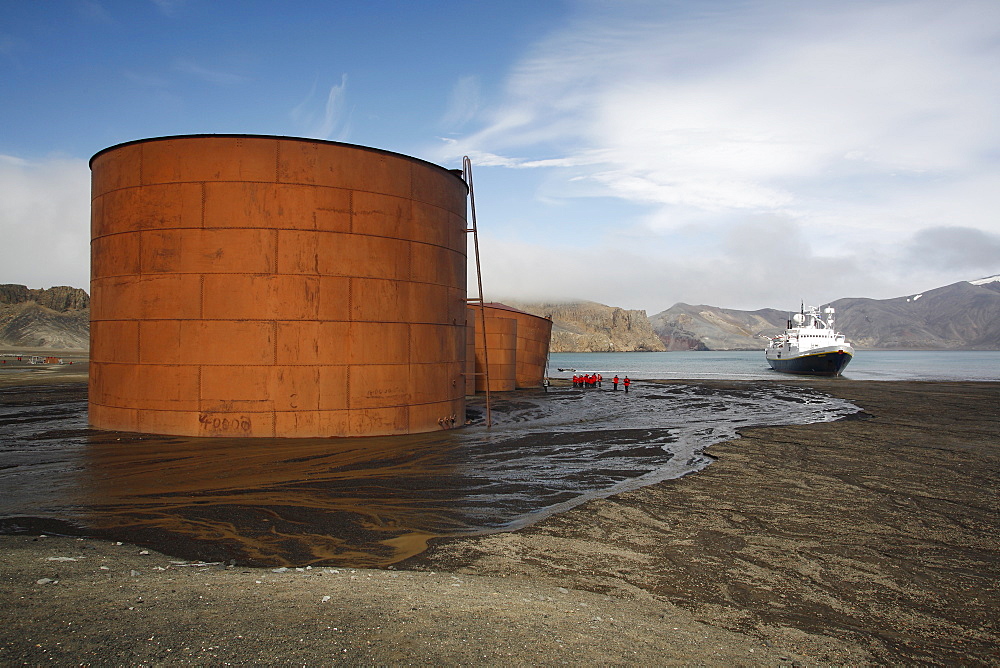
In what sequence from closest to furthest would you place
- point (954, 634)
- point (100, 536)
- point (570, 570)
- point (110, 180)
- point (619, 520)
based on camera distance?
point (954, 634)
point (570, 570)
point (100, 536)
point (619, 520)
point (110, 180)

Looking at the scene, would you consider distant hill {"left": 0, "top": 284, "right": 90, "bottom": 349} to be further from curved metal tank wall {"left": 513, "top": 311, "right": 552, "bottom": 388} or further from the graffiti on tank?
the graffiti on tank

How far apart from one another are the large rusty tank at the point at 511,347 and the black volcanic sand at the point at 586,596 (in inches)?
930

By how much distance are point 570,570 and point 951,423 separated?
21108 millimetres

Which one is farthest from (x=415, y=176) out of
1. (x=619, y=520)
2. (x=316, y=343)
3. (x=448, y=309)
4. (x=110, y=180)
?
(x=619, y=520)

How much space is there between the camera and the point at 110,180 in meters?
15.2

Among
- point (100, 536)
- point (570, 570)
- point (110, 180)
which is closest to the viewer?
point (570, 570)

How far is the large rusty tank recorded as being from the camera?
112ft

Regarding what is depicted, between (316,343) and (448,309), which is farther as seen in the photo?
(448,309)

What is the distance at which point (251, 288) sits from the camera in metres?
14.0

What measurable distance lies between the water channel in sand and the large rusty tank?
48.4 feet

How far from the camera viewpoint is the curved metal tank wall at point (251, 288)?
46.0 ft

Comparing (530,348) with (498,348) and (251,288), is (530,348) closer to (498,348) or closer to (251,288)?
(498,348)

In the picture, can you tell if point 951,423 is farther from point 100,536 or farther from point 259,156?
point 100,536

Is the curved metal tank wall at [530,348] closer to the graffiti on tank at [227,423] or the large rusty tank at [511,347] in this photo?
the large rusty tank at [511,347]
